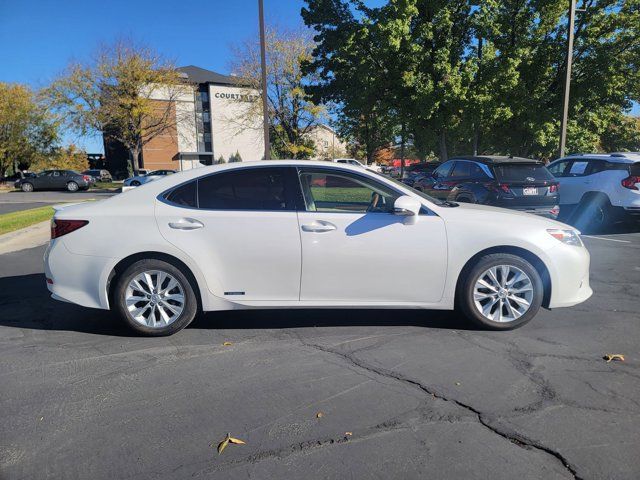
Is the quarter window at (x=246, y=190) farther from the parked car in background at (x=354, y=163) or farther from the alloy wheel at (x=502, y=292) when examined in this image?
the alloy wheel at (x=502, y=292)

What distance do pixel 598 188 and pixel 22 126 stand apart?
45209 millimetres

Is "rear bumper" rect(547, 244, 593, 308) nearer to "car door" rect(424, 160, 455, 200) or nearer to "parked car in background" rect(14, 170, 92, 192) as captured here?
"car door" rect(424, 160, 455, 200)

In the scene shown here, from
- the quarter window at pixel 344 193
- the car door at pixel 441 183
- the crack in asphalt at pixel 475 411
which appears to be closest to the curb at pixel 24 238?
the quarter window at pixel 344 193

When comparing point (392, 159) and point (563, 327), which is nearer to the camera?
point (563, 327)

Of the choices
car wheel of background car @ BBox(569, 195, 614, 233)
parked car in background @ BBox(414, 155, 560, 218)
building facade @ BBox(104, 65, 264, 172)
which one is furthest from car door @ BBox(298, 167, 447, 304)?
building facade @ BBox(104, 65, 264, 172)

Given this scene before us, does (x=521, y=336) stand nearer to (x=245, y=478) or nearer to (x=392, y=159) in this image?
(x=245, y=478)

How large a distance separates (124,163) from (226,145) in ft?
54.2

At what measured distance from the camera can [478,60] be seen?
843 inches

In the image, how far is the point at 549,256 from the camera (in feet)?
14.0

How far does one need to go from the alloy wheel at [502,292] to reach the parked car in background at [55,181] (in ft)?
110

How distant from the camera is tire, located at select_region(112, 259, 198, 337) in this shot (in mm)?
4176

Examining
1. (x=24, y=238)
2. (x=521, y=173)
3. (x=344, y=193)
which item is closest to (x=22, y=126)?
(x=24, y=238)

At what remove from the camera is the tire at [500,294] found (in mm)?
4266

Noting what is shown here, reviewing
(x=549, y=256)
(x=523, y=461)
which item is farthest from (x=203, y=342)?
(x=549, y=256)
